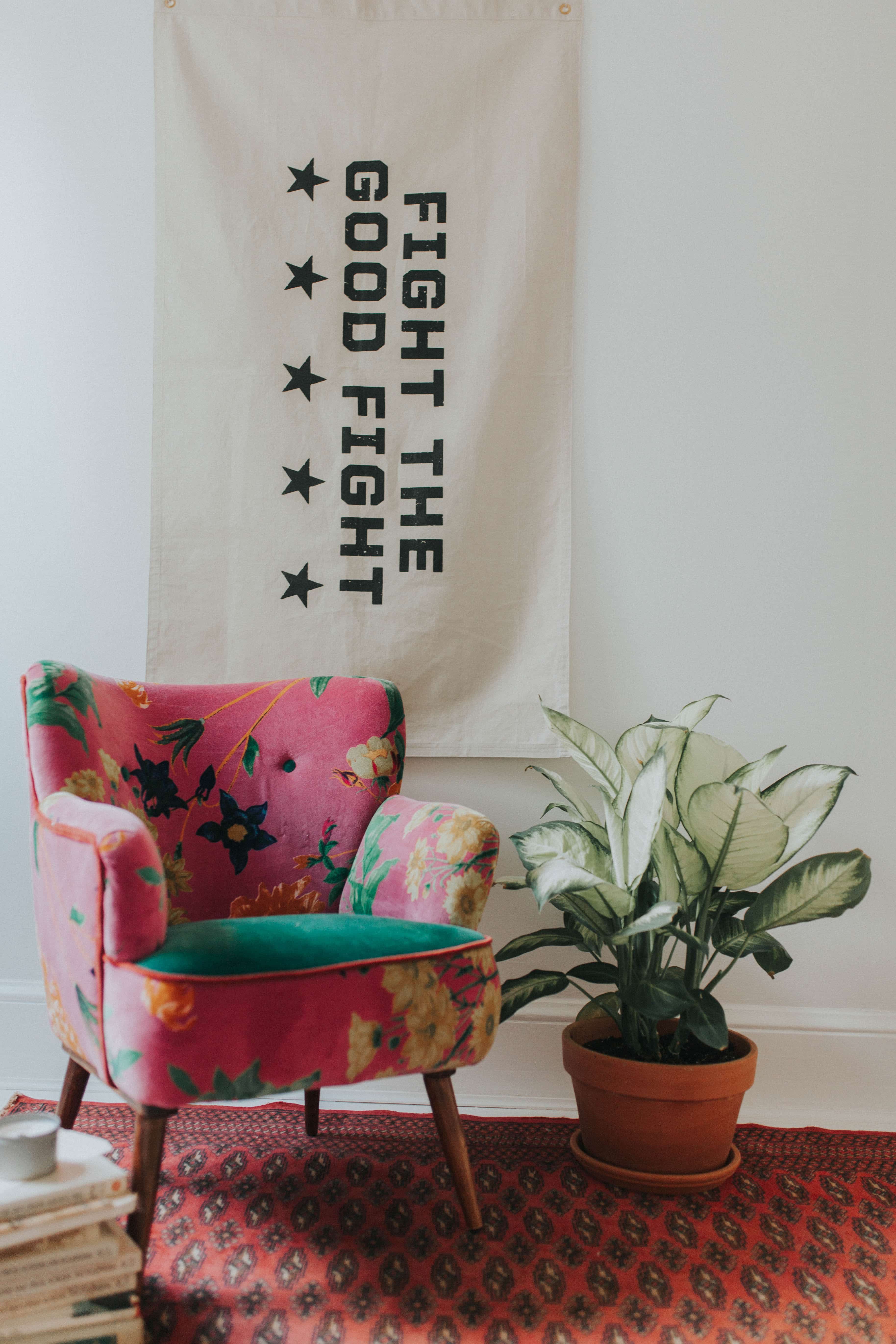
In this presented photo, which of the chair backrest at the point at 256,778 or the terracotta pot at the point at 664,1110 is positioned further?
the chair backrest at the point at 256,778

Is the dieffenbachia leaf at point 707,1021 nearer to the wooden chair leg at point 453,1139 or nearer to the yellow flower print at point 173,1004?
the wooden chair leg at point 453,1139

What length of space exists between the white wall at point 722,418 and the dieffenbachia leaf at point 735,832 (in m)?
0.50

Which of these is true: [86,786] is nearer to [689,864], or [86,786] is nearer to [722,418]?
[689,864]

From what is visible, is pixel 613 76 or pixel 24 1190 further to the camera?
pixel 613 76

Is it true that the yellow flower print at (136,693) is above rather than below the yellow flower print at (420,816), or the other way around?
above

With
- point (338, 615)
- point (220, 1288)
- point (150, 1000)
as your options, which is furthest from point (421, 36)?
point (220, 1288)

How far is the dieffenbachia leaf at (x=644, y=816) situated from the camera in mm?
1297

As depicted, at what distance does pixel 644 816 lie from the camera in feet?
4.35

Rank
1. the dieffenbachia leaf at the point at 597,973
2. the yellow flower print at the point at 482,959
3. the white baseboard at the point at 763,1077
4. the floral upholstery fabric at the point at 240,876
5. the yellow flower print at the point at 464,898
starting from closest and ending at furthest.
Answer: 1. the floral upholstery fabric at the point at 240,876
2. the yellow flower print at the point at 482,959
3. the yellow flower print at the point at 464,898
4. the dieffenbachia leaf at the point at 597,973
5. the white baseboard at the point at 763,1077

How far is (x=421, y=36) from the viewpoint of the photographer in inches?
71.0

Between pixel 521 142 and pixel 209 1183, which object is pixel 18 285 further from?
pixel 209 1183

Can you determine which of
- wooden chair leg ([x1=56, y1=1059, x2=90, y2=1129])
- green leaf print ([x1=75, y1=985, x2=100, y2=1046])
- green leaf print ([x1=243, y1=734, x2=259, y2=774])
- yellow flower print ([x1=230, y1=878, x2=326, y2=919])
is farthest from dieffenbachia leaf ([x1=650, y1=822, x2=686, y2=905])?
wooden chair leg ([x1=56, y1=1059, x2=90, y2=1129])

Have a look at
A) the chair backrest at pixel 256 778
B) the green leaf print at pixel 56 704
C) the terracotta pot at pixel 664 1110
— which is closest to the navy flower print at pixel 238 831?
the chair backrest at pixel 256 778

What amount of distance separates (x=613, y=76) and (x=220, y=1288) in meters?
2.12
